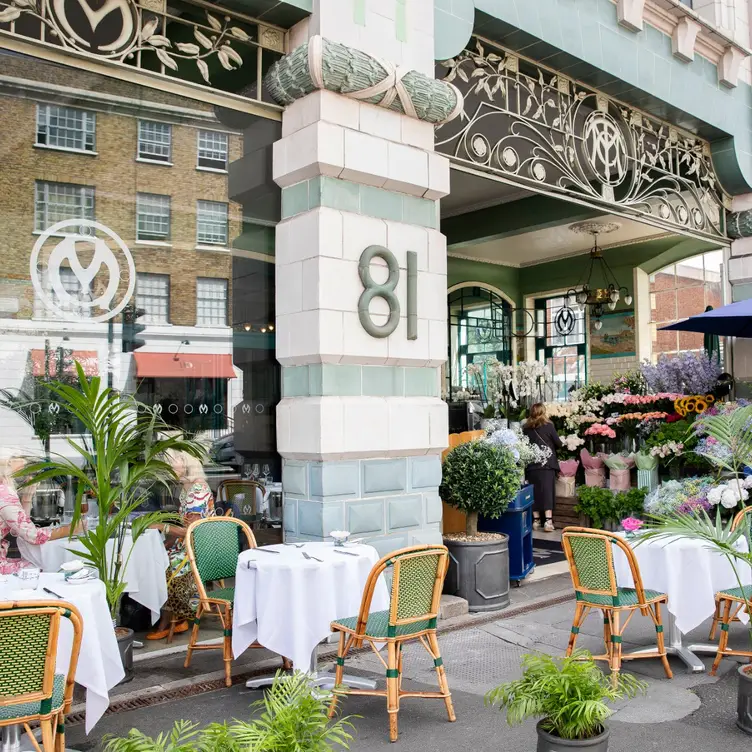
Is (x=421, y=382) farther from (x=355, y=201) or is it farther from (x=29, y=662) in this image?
(x=29, y=662)

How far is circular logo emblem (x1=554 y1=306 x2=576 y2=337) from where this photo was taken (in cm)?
1609

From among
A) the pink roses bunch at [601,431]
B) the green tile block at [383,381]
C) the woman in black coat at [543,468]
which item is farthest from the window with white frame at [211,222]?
the pink roses bunch at [601,431]

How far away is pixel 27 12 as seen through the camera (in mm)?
5156

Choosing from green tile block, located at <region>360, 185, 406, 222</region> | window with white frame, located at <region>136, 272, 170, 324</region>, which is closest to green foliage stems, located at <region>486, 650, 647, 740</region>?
green tile block, located at <region>360, 185, 406, 222</region>

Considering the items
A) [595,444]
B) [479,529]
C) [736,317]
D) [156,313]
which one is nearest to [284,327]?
[156,313]

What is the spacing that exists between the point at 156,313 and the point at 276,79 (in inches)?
77.7

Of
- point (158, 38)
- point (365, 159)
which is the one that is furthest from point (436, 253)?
point (158, 38)

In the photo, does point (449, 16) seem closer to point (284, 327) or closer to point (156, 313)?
point (284, 327)

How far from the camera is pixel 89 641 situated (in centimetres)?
391

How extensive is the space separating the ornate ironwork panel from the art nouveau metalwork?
5.97 ft

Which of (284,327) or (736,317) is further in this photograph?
(736,317)

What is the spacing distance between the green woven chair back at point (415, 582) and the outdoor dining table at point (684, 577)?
153cm

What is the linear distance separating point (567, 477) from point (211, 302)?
643 cm

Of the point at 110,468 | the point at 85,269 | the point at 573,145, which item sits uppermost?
the point at 573,145
